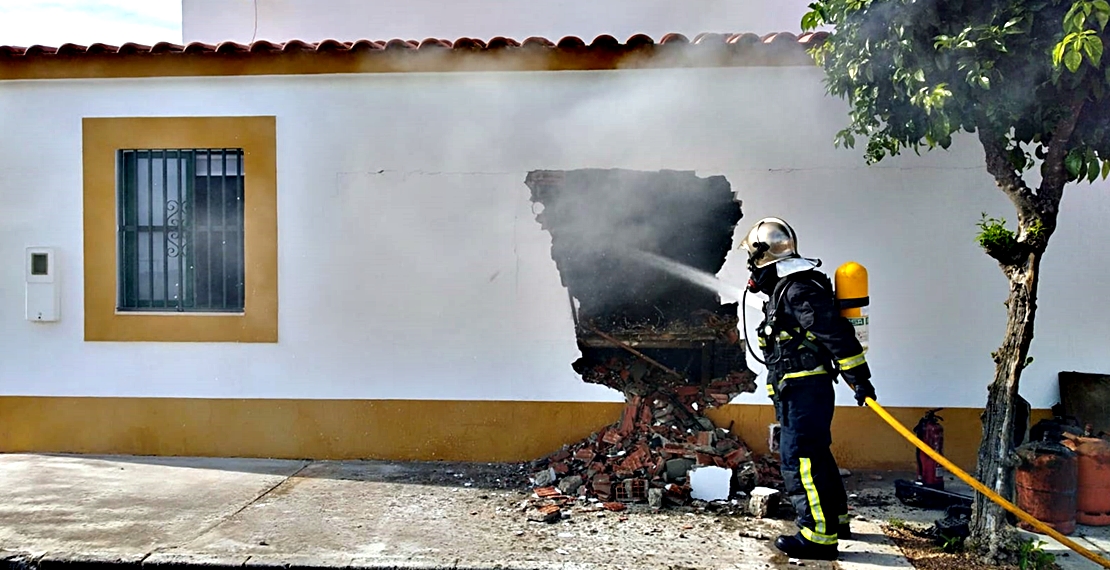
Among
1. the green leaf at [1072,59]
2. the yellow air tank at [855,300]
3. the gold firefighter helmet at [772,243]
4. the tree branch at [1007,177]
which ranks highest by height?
the green leaf at [1072,59]

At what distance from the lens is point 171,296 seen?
7.05 m

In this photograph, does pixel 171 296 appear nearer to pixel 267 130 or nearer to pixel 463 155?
pixel 267 130

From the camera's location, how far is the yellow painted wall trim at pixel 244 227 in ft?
22.3

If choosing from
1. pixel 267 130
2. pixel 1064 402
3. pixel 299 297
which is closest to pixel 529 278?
pixel 299 297

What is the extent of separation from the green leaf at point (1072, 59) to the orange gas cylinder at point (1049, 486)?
2.58 meters

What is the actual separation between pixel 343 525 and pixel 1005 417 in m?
4.05

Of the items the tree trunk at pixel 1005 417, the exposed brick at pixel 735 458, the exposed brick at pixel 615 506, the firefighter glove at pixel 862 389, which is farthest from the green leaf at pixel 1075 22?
the exposed brick at pixel 615 506

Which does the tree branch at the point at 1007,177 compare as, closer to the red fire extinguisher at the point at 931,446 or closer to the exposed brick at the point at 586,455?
the red fire extinguisher at the point at 931,446

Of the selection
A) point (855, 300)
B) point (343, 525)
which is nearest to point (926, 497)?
point (855, 300)

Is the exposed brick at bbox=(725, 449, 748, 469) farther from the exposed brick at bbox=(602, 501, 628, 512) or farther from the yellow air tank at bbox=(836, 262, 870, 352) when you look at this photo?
the yellow air tank at bbox=(836, 262, 870, 352)

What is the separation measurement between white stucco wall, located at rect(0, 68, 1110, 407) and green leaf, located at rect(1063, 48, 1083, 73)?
2510 millimetres

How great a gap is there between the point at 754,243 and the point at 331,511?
329cm

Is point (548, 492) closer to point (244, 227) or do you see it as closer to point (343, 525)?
point (343, 525)

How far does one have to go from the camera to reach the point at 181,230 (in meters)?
7.00
